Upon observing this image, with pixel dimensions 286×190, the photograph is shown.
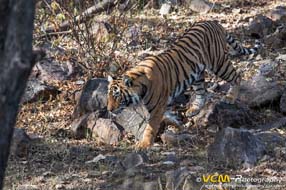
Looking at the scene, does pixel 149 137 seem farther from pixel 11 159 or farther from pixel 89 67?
pixel 89 67

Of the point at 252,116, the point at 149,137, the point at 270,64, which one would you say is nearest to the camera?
the point at 149,137

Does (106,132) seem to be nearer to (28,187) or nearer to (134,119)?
(134,119)

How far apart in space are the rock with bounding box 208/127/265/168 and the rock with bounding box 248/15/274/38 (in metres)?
4.45

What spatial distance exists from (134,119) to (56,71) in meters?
2.05

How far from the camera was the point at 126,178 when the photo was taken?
5.27 meters

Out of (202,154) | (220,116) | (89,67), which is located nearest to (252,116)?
(220,116)

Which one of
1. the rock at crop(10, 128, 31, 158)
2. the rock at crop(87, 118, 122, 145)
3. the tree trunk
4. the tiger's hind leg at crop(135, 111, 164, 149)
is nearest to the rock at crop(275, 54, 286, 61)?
the tiger's hind leg at crop(135, 111, 164, 149)

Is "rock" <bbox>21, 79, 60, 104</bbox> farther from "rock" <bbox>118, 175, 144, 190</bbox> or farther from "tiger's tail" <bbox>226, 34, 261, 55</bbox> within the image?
"rock" <bbox>118, 175, 144, 190</bbox>

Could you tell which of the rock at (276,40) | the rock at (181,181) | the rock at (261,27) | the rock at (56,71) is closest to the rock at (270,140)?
the rock at (181,181)

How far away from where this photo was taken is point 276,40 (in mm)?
9555

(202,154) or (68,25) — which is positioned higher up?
(68,25)

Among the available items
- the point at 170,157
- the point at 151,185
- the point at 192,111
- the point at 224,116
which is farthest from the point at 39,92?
the point at 151,185

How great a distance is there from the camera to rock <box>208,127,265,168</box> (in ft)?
18.4

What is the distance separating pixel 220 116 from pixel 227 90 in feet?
4.52
